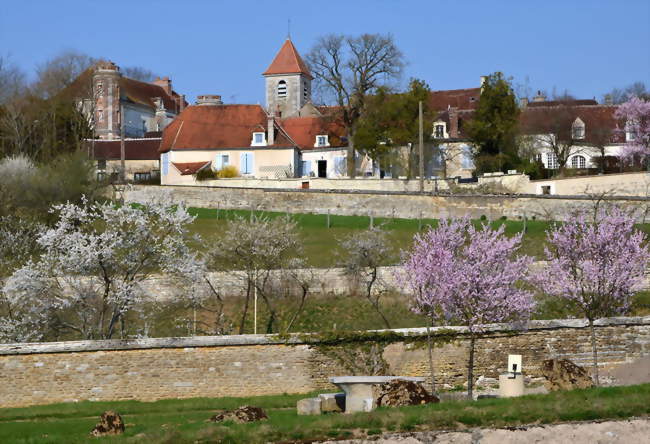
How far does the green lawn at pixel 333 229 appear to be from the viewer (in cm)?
3881

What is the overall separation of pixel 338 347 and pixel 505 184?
3009 centimetres

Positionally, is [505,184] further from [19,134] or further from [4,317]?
[4,317]

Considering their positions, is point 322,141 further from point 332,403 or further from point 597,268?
point 332,403

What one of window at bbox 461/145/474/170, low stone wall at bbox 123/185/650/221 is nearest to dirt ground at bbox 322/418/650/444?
low stone wall at bbox 123/185/650/221

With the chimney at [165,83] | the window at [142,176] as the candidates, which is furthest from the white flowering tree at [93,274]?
the chimney at [165,83]

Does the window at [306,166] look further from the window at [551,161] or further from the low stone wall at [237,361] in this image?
the low stone wall at [237,361]

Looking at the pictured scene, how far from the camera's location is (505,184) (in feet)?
175

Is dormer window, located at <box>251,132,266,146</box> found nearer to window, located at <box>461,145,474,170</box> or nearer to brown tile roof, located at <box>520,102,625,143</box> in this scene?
window, located at <box>461,145,474,170</box>

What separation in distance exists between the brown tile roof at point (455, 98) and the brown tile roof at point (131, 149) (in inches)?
749

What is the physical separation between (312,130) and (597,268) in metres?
40.8

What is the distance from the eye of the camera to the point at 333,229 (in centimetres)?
4481

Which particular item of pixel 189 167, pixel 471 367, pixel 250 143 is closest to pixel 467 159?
pixel 250 143

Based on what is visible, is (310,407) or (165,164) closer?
(310,407)

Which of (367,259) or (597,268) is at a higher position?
(597,268)
